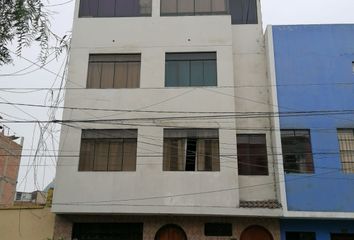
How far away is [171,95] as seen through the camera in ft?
50.1

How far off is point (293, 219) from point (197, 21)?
28.8 ft

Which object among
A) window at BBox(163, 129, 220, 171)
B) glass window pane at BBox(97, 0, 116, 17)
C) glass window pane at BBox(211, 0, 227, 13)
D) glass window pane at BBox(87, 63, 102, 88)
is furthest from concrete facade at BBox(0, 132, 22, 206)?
glass window pane at BBox(211, 0, 227, 13)

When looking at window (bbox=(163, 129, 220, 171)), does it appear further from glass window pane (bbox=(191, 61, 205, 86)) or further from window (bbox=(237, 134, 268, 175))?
glass window pane (bbox=(191, 61, 205, 86))

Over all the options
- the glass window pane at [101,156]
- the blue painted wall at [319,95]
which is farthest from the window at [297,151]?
the glass window pane at [101,156]

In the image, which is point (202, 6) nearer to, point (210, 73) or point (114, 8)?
point (210, 73)

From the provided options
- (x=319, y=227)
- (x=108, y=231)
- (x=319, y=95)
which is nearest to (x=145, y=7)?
(x=319, y=95)

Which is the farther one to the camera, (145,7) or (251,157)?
(145,7)

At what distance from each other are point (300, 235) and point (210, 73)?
7.07 m

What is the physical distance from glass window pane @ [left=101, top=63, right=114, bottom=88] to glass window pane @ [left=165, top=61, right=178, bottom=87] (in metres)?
2.29

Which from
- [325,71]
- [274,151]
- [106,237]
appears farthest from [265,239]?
[325,71]

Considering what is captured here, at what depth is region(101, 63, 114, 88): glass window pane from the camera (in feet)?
51.9

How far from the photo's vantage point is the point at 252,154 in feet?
49.7

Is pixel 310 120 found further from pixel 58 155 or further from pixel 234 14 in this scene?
pixel 58 155

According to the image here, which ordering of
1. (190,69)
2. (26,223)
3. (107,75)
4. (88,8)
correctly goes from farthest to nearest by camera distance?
(88,8) → (107,75) → (190,69) → (26,223)
